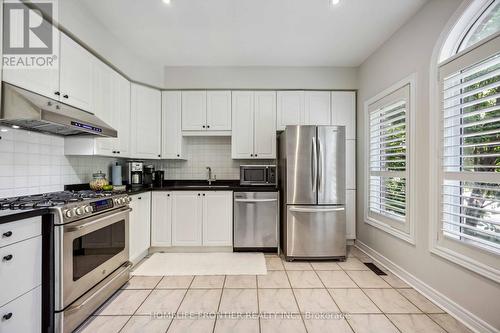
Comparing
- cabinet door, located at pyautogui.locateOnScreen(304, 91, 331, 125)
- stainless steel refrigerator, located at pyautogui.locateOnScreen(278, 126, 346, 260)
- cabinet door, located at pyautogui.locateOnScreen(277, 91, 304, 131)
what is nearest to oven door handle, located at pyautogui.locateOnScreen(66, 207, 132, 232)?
stainless steel refrigerator, located at pyautogui.locateOnScreen(278, 126, 346, 260)

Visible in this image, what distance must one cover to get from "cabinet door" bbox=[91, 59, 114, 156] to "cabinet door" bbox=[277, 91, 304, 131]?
2.29 m

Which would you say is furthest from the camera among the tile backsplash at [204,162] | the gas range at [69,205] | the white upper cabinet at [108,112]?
the tile backsplash at [204,162]

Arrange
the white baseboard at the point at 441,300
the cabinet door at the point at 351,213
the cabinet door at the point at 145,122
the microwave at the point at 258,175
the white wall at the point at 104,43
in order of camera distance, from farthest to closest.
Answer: the cabinet door at the point at 351,213 < the microwave at the point at 258,175 < the cabinet door at the point at 145,122 < the white wall at the point at 104,43 < the white baseboard at the point at 441,300

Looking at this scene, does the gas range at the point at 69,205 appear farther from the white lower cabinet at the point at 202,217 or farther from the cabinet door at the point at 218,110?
the cabinet door at the point at 218,110

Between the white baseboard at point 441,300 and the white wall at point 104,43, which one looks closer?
the white baseboard at point 441,300

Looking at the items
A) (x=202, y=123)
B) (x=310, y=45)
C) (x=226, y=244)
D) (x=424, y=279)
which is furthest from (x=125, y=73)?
(x=424, y=279)

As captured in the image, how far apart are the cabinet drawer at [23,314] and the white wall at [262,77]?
302 centimetres

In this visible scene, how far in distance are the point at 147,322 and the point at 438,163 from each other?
109 inches

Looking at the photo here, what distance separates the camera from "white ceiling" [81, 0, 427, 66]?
233 cm

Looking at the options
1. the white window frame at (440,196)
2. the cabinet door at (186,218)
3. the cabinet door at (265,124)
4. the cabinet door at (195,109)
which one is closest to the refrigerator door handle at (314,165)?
the cabinet door at (265,124)

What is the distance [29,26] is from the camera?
1.84 metres

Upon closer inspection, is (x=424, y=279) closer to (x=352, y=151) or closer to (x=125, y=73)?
(x=352, y=151)

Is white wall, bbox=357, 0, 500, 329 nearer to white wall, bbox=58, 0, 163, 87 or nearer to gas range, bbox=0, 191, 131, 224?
gas range, bbox=0, 191, 131, 224

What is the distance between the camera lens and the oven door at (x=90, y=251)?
1.65 metres
